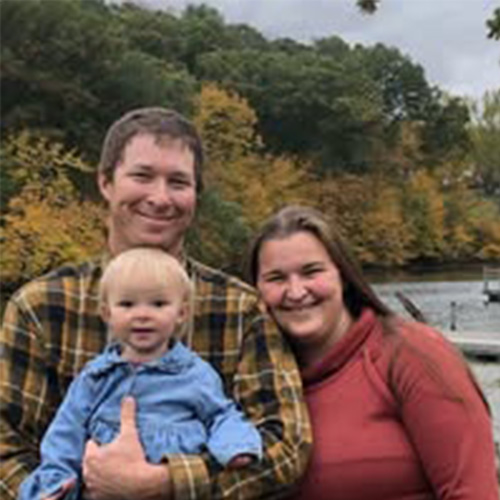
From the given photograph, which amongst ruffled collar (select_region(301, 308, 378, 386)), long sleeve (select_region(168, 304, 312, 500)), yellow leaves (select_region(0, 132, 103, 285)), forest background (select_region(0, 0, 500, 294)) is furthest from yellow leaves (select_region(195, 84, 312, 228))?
long sleeve (select_region(168, 304, 312, 500))

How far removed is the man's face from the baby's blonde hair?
0.13 metres

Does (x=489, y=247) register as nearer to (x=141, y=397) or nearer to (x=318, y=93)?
(x=318, y=93)

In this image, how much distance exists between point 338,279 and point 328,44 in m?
77.3

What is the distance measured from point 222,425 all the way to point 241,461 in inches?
3.3

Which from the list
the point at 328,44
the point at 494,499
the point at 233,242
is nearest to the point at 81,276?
the point at 494,499

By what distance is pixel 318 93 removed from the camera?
61188mm

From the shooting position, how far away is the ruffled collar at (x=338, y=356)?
2691 millimetres

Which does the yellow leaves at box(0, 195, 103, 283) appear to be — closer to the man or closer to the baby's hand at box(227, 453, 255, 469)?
the man

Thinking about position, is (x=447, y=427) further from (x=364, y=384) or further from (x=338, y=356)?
(x=338, y=356)

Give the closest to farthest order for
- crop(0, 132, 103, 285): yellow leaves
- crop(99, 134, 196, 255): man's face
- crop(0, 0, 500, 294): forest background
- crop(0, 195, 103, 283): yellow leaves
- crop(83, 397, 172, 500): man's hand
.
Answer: crop(83, 397, 172, 500): man's hand
crop(99, 134, 196, 255): man's face
crop(0, 195, 103, 283): yellow leaves
crop(0, 132, 103, 285): yellow leaves
crop(0, 0, 500, 294): forest background

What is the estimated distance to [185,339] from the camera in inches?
102

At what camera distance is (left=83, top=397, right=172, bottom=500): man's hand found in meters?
2.37

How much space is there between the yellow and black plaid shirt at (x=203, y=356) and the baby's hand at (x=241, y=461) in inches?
0.5

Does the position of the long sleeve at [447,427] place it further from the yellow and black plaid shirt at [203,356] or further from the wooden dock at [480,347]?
the wooden dock at [480,347]
